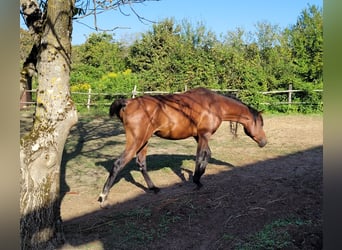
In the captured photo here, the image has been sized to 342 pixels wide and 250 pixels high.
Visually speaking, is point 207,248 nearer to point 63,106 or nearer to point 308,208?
point 308,208

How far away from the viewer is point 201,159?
6027 mm

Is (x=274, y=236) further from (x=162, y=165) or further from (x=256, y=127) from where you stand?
(x=162, y=165)

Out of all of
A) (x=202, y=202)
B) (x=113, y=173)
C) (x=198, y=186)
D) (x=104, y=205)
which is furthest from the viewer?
(x=198, y=186)

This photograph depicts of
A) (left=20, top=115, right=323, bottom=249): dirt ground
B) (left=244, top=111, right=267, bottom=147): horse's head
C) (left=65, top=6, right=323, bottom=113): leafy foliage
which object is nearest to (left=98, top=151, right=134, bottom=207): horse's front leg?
(left=20, top=115, right=323, bottom=249): dirt ground

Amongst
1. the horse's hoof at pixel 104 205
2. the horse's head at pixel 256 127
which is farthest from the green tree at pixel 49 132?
the horse's head at pixel 256 127

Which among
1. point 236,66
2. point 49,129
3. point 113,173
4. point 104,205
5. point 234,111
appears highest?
point 236,66

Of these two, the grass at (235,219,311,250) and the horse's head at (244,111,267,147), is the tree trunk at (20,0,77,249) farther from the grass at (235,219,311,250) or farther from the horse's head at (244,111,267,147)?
the horse's head at (244,111,267,147)

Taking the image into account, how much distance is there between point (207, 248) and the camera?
3.86 meters

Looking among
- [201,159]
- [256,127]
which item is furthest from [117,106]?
[256,127]

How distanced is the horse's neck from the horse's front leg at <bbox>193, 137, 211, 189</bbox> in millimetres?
669

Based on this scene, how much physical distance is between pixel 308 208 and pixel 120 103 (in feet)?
10.4

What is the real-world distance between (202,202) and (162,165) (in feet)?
8.49

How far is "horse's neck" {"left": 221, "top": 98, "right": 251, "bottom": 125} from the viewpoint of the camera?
646cm
